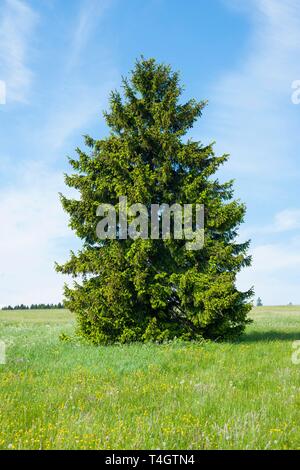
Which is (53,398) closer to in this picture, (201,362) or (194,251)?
(201,362)

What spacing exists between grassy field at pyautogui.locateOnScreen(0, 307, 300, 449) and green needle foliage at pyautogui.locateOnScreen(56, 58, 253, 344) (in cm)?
302

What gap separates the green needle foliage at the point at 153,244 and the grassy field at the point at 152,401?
302 cm

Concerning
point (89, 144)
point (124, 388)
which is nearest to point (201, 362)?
point (124, 388)

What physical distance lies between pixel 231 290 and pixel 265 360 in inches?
157

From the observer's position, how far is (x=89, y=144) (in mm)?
19812

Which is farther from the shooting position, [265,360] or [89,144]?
[89,144]

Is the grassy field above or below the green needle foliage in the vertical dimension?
below

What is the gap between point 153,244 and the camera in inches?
701

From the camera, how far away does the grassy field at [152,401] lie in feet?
21.1

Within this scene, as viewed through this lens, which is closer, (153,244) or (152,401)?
(152,401)

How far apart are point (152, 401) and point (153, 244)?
31.7 feet

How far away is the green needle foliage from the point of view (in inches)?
677

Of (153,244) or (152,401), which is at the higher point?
(153,244)

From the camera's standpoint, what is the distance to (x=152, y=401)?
28.1ft
